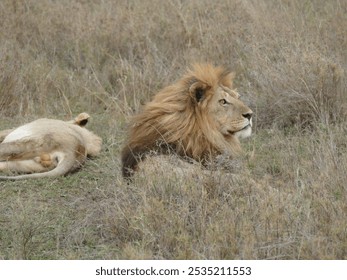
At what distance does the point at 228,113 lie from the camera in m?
5.61

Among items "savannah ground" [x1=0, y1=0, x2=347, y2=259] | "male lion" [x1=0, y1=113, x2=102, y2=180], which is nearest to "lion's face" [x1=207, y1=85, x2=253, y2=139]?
"savannah ground" [x1=0, y1=0, x2=347, y2=259]

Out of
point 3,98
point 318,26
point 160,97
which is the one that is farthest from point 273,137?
point 3,98

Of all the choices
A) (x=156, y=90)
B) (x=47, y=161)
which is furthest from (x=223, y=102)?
(x=156, y=90)

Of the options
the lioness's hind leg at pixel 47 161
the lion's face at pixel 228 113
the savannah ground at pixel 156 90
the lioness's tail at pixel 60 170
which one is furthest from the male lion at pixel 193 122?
the lioness's hind leg at pixel 47 161

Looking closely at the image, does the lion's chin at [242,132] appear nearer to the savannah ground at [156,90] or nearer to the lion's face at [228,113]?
the lion's face at [228,113]

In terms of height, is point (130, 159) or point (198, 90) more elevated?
point (198, 90)

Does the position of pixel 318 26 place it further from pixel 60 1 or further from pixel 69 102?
pixel 60 1

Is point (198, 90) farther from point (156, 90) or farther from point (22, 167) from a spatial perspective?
point (156, 90)

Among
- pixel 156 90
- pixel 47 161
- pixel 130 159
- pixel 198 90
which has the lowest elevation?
pixel 156 90

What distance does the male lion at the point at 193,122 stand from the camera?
17.4 ft

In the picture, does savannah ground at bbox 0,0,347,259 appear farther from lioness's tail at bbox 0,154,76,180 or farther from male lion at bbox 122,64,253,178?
male lion at bbox 122,64,253,178

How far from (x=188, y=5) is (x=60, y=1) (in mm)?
1645

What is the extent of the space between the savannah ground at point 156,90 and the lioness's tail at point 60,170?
0.07 metres

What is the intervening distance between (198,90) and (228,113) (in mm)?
301
